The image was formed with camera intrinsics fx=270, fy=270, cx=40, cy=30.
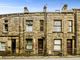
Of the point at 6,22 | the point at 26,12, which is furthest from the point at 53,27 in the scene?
the point at 6,22

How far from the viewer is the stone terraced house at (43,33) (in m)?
41.1

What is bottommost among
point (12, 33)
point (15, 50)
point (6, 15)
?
point (15, 50)

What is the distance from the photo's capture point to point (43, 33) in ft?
136

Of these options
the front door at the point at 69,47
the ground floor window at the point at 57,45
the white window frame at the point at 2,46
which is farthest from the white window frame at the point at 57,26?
the white window frame at the point at 2,46

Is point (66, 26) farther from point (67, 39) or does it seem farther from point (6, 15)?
point (6, 15)

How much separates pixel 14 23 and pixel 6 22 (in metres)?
1.35

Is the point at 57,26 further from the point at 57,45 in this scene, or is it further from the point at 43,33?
the point at 57,45

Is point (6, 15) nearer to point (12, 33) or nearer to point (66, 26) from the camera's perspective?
point (12, 33)

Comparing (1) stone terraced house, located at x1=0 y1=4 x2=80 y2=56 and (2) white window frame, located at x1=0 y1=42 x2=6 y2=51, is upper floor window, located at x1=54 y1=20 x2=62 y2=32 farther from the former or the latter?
(2) white window frame, located at x1=0 y1=42 x2=6 y2=51

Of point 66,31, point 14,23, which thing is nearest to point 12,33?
point 14,23

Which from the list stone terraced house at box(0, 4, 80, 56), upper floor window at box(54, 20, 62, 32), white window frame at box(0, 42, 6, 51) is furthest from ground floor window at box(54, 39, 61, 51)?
white window frame at box(0, 42, 6, 51)

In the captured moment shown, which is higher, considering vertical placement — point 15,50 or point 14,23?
point 14,23

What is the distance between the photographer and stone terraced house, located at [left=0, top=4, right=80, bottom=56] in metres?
41.1

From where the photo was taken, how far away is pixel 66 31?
136 feet
